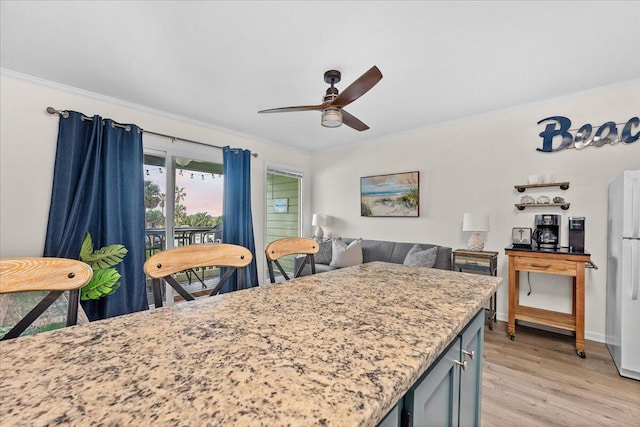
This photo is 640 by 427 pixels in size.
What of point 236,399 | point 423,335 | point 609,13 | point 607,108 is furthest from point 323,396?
point 607,108

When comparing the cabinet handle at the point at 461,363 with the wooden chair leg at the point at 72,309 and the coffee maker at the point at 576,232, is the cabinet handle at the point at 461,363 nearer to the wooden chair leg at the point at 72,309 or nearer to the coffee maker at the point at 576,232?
the wooden chair leg at the point at 72,309

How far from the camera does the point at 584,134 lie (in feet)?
9.32

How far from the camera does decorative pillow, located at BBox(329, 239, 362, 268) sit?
13.2 feet

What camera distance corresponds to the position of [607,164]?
2729mm

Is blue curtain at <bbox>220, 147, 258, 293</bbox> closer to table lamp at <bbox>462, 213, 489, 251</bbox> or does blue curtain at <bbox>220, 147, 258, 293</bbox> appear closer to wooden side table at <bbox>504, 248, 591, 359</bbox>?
table lamp at <bbox>462, 213, 489, 251</bbox>

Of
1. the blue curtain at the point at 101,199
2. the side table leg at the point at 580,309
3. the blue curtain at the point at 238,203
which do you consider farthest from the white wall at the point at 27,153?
the side table leg at the point at 580,309

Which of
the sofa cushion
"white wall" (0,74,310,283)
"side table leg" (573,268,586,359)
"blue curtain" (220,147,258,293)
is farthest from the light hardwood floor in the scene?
"white wall" (0,74,310,283)

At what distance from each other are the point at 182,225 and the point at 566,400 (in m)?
4.00

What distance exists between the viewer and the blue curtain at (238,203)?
3.91m

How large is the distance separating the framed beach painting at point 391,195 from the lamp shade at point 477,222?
0.83 metres

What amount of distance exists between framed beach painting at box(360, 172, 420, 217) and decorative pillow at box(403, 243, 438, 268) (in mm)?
688

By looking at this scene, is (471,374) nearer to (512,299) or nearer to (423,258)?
(512,299)

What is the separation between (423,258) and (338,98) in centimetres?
219

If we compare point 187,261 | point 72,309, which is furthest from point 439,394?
point 72,309
